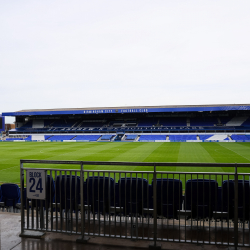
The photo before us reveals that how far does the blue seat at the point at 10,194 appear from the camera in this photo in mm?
5575

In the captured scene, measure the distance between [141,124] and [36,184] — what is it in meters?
55.3

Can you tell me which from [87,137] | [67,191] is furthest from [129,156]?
[87,137]

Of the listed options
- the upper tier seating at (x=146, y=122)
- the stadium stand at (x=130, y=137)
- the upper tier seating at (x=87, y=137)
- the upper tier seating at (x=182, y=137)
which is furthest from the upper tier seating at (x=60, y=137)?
the upper tier seating at (x=182, y=137)

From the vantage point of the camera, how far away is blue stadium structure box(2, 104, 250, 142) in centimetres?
4859

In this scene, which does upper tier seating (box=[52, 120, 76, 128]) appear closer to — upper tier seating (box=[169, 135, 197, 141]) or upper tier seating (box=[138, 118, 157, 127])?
upper tier seating (box=[138, 118, 157, 127])

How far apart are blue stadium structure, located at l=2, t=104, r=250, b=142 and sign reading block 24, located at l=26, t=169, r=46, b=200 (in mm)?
41642

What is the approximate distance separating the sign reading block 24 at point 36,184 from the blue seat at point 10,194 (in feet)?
5.56

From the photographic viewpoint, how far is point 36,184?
4188mm

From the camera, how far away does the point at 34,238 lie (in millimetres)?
4055

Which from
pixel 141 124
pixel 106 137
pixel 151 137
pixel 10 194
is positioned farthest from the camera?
pixel 141 124

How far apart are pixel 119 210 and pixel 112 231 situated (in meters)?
0.49

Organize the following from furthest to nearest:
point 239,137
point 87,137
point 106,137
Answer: point 87,137
point 106,137
point 239,137

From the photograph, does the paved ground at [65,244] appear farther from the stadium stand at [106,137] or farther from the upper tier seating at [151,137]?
the stadium stand at [106,137]

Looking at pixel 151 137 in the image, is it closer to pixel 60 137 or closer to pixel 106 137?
pixel 106 137
